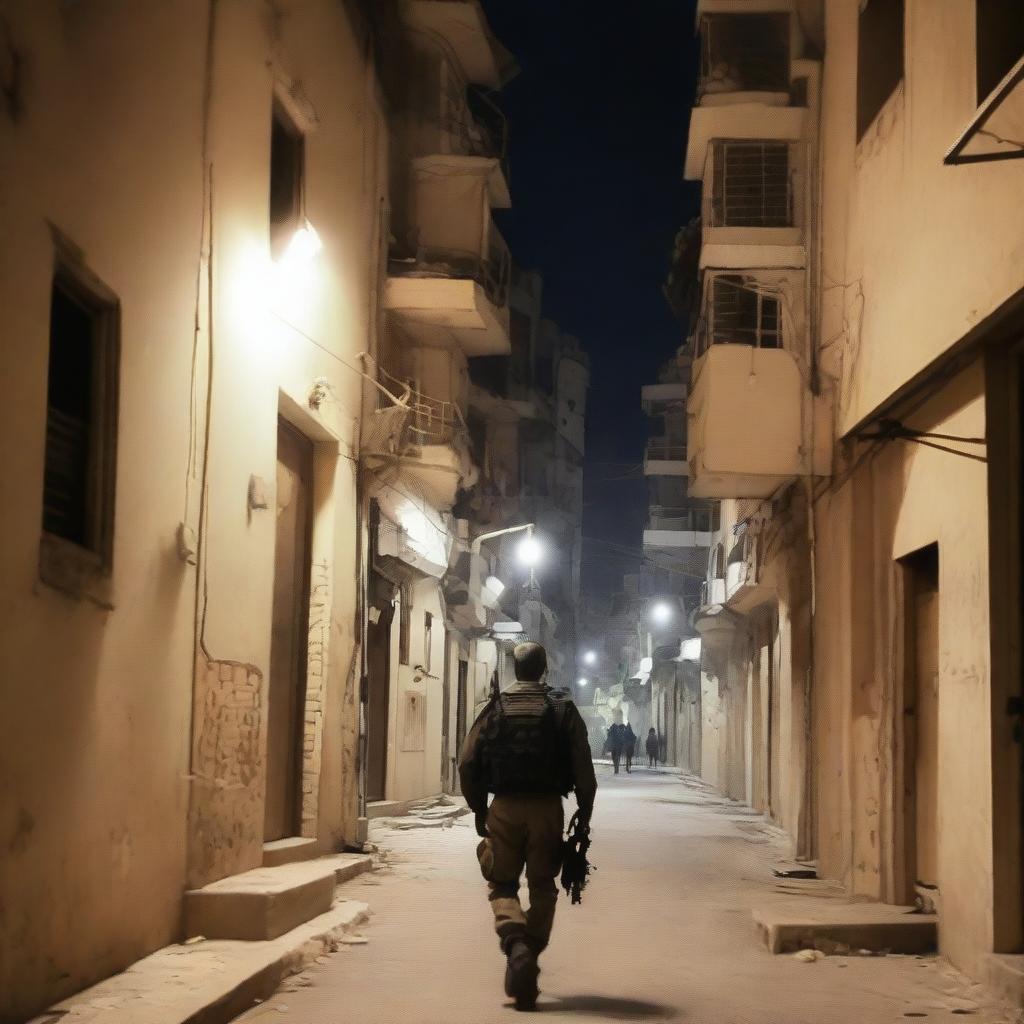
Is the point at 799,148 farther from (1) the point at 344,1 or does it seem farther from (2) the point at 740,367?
(1) the point at 344,1

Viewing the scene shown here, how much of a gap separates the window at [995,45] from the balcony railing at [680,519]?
1457 inches

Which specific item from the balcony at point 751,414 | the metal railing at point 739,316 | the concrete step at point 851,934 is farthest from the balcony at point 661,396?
the concrete step at point 851,934

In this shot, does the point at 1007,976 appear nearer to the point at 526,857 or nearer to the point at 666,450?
the point at 526,857

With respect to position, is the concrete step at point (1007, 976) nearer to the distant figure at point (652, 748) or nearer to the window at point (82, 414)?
the window at point (82, 414)

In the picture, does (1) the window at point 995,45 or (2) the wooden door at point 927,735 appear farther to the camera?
(2) the wooden door at point 927,735

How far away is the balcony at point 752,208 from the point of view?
16.1 metres

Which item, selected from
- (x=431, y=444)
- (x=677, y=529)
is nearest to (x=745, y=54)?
(x=431, y=444)

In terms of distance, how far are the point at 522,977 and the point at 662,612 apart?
145 feet

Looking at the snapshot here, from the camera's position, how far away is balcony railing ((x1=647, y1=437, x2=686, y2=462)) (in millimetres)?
43781

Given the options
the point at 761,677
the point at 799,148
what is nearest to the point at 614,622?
the point at 761,677

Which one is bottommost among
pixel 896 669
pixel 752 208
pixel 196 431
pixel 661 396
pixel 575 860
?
pixel 575 860

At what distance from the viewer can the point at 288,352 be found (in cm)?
1252

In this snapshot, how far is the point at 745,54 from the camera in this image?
17188 millimetres

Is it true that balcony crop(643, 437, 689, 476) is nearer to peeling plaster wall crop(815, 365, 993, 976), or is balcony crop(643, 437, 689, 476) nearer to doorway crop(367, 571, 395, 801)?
doorway crop(367, 571, 395, 801)
